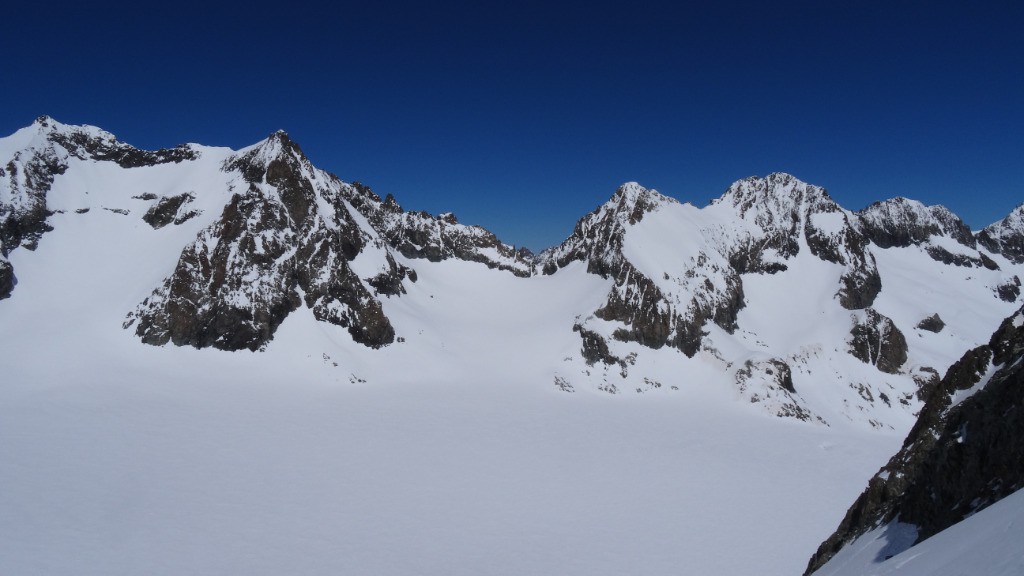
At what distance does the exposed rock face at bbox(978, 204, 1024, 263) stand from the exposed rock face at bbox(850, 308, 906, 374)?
80696 millimetres

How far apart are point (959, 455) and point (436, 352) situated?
4601 cm

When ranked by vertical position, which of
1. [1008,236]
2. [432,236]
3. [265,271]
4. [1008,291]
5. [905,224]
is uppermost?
[432,236]

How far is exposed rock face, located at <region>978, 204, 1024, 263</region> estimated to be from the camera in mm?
108562

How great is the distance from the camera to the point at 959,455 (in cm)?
998

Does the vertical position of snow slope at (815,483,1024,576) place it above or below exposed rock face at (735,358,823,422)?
below

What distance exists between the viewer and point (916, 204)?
3976 inches

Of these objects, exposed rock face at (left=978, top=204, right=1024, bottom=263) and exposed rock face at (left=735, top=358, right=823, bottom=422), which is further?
exposed rock face at (left=978, top=204, right=1024, bottom=263)

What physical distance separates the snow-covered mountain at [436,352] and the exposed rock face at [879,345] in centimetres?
23

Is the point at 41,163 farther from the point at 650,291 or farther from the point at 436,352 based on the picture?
the point at 650,291

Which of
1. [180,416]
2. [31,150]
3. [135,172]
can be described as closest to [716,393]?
[180,416]

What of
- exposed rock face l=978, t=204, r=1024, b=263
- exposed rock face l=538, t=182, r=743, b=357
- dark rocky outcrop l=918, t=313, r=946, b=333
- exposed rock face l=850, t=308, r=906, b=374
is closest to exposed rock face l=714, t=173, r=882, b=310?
dark rocky outcrop l=918, t=313, r=946, b=333

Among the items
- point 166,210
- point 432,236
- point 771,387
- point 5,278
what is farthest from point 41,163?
point 771,387

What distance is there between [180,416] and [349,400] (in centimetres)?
1124

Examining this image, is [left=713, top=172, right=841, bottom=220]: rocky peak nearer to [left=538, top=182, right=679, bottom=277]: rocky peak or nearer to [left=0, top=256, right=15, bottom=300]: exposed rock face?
[left=538, top=182, right=679, bottom=277]: rocky peak
